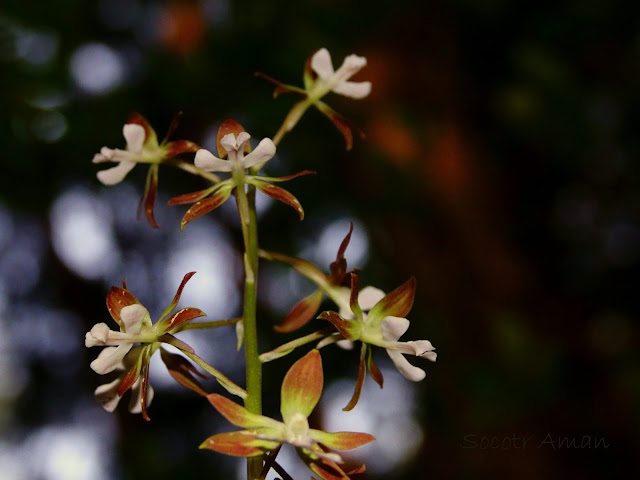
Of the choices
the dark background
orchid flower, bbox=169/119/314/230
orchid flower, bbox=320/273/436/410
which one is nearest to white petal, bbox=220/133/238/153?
orchid flower, bbox=169/119/314/230

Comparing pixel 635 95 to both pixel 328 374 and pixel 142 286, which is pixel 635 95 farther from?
pixel 142 286

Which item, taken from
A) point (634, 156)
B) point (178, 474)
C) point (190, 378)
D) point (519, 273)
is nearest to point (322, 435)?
point (190, 378)

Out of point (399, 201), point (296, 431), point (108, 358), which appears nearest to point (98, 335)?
point (108, 358)

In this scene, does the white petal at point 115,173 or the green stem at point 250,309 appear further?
the white petal at point 115,173

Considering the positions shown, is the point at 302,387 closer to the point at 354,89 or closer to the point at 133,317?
the point at 133,317

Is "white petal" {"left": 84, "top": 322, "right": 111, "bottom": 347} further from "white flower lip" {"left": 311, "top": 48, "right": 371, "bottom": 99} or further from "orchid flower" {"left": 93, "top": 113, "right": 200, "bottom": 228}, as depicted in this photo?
"white flower lip" {"left": 311, "top": 48, "right": 371, "bottom": 99}

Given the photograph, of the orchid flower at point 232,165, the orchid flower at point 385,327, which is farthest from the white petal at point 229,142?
the orchid flower at point 385,327

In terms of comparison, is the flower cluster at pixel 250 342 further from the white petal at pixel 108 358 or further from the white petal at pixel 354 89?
the white petal at pixel 354 89
